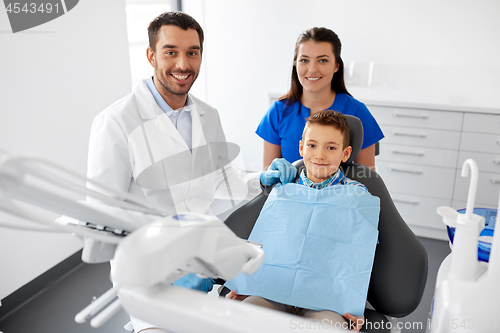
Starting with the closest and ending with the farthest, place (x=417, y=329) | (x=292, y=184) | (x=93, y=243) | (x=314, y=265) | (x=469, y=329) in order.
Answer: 1. (x=93, y=243)
2. (x=469, y=329)
3. (x=314, y=265)
4. (x=292, y=184)
5. (x=417, y=329)

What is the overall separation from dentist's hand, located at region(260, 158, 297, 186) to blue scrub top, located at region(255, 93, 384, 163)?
474mm

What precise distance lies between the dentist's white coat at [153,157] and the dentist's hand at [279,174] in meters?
0.10

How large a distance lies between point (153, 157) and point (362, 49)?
2432mm

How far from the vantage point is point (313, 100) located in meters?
1.97

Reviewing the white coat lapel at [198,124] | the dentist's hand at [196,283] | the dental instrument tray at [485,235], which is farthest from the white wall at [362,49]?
the dentist's hand at [196,283]

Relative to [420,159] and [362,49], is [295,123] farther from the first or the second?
[362,49]

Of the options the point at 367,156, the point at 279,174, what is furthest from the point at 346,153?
the point at 367,156

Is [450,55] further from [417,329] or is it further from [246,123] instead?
[417,329]

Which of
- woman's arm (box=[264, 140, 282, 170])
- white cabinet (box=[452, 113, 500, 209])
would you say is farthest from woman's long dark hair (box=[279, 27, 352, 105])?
white cabinet (box=[452, 113, 500, 209])

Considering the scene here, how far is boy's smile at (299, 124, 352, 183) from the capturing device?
1422 millimetres

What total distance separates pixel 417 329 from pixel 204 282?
4.02 feet

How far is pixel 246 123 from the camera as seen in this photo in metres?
3.89

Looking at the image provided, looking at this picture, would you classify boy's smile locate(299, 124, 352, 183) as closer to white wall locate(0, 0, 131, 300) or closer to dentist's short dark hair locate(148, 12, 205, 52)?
dentist's short dark hair locate(148, 12, 205, 52)

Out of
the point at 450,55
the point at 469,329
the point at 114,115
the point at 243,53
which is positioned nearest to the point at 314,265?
the point at 469,329
